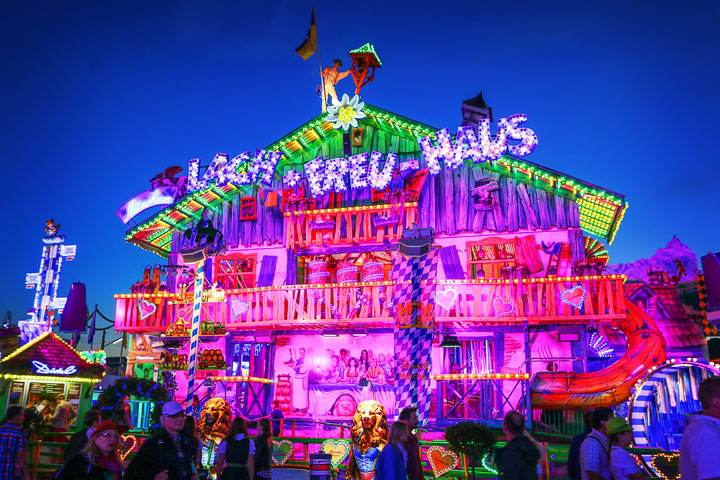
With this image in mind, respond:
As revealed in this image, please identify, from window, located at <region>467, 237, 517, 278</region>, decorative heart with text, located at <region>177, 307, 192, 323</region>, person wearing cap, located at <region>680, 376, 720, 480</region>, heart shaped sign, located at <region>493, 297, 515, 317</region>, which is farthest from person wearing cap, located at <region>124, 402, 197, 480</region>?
window, located at <region>467, 237, 517, 278</region>

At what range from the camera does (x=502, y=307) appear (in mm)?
18828

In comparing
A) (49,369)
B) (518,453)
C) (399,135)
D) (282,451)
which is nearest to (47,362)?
(49,369)

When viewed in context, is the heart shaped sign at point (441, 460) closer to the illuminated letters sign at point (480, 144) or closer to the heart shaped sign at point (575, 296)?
the heart shaped sign at point (575, 296)

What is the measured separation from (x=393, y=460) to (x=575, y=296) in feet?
42.4

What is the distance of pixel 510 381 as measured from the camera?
766 inches

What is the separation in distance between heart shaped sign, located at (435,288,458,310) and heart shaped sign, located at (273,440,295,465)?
24.9ft

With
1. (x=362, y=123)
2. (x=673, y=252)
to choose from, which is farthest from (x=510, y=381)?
(x=673, y=252)

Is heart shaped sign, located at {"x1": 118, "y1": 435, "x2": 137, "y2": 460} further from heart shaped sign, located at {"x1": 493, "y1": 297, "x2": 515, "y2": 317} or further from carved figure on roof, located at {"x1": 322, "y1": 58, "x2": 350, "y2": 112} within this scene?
carved figure on roof, located at {"x1": 322, "y1": 58, "x2": 350, "y2": 112}

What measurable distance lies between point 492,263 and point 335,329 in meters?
5.95

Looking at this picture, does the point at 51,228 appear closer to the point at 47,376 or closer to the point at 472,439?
the point at 47,376

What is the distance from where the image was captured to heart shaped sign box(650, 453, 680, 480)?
34.7ft

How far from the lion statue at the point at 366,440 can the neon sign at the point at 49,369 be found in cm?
1646

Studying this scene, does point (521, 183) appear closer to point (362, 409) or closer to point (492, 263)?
point (492, 263)

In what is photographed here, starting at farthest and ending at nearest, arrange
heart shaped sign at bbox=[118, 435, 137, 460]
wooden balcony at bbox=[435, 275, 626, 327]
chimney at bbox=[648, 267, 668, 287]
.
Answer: chimney at bbox=[648, 267, 668, 287] < wooden balcony at bbox=[435, 275, 626, 327] < heart shaped sign at bbox=[118, 435, 137, 460]
